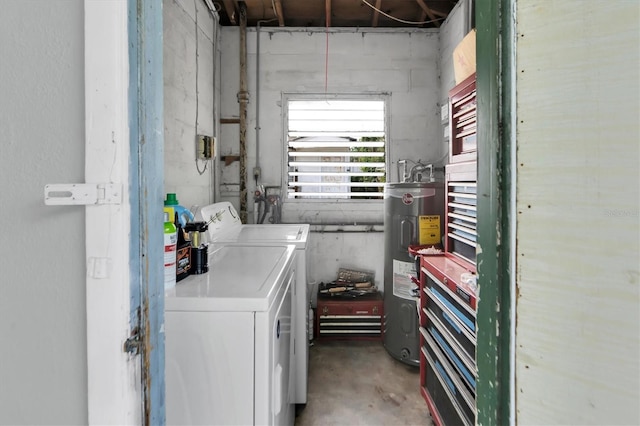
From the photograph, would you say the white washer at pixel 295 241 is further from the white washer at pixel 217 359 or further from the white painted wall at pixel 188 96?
the white washer at pixel 217 359

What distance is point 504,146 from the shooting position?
1.91 ft

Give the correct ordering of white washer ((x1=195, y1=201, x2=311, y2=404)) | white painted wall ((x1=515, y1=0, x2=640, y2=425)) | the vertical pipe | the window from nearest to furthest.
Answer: white painted wall ((x1=515, y1=0, x2=640, y2=425)) < white washer ((x1=195, y1=201, x2=311, y2=404)) < the vertical pipe < the window

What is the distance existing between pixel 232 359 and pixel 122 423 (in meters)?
0.33

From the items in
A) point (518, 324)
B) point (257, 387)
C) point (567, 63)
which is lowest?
point (257, 387)

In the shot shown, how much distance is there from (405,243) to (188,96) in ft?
6.52

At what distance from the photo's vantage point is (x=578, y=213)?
537 mm

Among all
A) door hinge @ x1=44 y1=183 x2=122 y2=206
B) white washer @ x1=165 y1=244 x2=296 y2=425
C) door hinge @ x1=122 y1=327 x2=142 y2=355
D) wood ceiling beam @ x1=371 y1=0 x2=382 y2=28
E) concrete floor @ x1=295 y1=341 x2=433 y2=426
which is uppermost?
wood ceiling beam @ x1=371 y1=0 x2=382 y2=28

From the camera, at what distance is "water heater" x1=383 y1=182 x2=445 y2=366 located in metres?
2.42

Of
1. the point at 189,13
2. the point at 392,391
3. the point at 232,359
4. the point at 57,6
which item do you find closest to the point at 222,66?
the point at 189,13

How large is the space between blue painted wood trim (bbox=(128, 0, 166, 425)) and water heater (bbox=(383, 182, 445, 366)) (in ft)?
6.34

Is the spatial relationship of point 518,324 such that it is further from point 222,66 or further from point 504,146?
point 222,66

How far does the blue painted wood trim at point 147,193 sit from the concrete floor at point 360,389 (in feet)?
5.01

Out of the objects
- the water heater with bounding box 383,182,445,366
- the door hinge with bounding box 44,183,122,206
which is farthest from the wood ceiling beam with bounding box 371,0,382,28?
the door hinge with bounding box 44,183,122,206

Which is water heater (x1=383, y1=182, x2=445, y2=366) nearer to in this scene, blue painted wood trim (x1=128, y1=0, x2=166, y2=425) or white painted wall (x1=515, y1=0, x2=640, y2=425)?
white painted wall (x1=515, y1=0, x2=640, y2=425)
